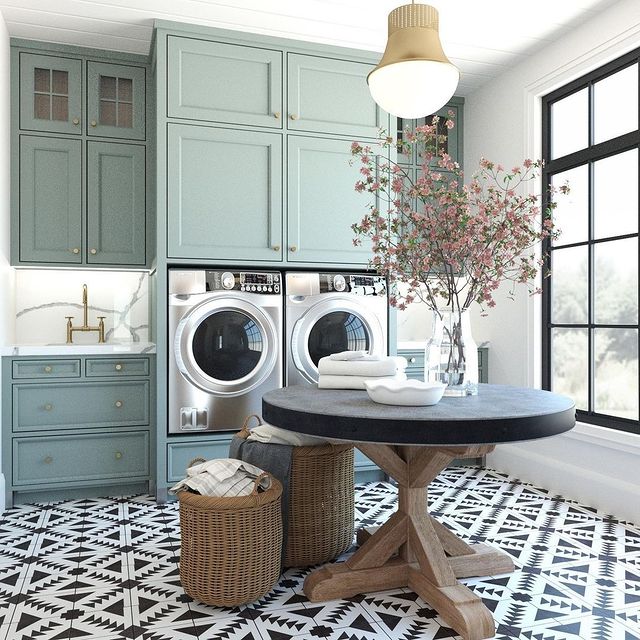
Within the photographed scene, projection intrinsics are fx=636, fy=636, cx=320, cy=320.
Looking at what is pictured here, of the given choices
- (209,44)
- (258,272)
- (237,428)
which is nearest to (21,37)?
(209,44)

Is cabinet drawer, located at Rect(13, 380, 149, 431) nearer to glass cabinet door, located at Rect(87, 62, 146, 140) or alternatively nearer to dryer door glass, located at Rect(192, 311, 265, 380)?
dryer door glass, located at Rect(192, 311, 265, 380)

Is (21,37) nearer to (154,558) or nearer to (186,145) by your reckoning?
(186,145)

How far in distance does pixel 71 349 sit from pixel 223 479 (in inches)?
67.6

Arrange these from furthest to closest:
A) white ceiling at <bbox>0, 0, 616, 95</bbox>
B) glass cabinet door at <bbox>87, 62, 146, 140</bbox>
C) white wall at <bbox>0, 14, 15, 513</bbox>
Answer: glass cabinet door at <bbox>87, 62, 146, 140</bbox> → white wall at <bbox>0, 14, 15, 513</bbox> → white ceiling at <bbox>0, 0, 616, 95</bbox>

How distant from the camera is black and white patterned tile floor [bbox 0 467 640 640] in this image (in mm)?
2072

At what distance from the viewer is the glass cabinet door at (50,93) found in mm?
3773

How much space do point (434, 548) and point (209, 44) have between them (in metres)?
2.91

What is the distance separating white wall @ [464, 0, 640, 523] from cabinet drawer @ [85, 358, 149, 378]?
2.34m

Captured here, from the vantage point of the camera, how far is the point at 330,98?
386cm

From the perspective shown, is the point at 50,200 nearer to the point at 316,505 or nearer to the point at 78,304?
the point at 78,304

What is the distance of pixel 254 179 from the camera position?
12.2 feet

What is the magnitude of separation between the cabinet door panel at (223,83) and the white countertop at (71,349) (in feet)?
4.37

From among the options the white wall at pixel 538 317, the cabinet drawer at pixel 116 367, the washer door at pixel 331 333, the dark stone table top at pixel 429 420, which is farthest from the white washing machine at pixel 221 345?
the white wall at pixel 538 317

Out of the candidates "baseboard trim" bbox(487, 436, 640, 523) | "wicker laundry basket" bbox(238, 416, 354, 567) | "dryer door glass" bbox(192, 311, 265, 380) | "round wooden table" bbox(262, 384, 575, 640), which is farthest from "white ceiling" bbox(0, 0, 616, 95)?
"baseboard trim" bbox(487, 436, 640, 523)
